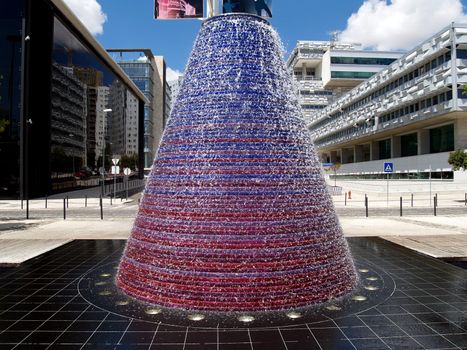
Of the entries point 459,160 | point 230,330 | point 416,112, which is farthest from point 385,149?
point 230,330

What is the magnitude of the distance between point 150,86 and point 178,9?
10018 cm

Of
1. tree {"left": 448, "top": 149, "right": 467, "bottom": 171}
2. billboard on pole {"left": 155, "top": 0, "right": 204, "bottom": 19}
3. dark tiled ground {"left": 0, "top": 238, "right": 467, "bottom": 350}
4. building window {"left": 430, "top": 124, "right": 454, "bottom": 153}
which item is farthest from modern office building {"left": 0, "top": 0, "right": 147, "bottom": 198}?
building window {"left": 430, "top": 124, "right": 454, "bottom": 153}

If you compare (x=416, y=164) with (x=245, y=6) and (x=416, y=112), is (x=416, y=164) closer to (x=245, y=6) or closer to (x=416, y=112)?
(x=416, y=112)

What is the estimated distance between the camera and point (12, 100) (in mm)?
32094

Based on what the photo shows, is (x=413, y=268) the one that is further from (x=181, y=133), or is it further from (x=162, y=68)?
(x=162, y=68)

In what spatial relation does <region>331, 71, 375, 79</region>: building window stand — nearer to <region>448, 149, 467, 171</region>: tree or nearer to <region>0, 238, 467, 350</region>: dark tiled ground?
<region>448, 149, 467, 171</region>: tree

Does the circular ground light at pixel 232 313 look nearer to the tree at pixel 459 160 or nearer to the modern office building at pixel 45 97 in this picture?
the modern office building at pixel 45 97

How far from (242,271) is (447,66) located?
43377mm

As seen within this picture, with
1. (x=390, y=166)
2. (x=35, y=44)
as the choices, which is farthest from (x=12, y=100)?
(x=390, y=166)

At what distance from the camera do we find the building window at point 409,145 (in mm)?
52125

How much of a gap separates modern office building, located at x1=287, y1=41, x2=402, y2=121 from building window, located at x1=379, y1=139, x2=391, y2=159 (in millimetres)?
18023

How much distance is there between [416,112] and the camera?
46344 millimetres

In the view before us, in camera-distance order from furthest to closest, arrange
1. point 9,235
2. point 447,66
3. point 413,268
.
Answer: point 447,66 < point 9,235 < point 413,268

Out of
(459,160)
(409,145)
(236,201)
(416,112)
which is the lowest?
(236,201)
